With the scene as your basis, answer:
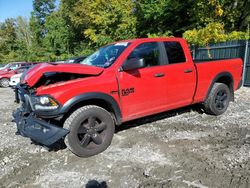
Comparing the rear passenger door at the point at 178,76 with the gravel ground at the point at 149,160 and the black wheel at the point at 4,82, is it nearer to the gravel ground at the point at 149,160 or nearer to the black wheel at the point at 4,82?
the gravel ground at the point at 149,160

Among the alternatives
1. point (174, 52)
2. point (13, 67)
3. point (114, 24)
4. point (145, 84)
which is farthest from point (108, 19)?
point (145, 84)

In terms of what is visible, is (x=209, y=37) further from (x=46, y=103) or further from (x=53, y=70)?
(x=46, y=103)

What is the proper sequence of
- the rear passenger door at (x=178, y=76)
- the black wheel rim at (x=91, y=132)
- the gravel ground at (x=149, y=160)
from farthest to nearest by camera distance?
the rear passenger door at (x=178, y=76) < the black wheel rim at (x=91, y=132) < the gravel ground at (x=149, y=160)

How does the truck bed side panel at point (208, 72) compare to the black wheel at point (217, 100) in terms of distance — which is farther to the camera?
the black wheel at point (217, 100)

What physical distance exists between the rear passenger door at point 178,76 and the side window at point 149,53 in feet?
0.83

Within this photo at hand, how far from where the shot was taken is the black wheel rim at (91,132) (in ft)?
14.0

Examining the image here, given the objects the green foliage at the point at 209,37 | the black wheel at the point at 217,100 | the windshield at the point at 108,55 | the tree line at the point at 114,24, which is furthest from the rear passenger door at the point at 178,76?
the green foliage at the point at 209,37

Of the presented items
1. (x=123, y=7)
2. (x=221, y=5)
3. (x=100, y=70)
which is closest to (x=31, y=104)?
(x=100, y=70)

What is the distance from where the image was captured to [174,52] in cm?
546

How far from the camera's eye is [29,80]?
13.6 ft

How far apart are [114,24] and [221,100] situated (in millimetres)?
24347

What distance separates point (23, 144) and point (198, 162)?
11.0 feet

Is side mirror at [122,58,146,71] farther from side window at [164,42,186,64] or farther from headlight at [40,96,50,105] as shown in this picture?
headlight at [40,96,50,105]

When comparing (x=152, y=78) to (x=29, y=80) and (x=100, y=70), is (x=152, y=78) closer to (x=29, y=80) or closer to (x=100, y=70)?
(x=100, y=70)
